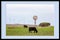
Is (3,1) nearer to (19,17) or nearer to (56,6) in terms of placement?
(19,17)

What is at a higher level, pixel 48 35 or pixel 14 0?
pixel 14 0

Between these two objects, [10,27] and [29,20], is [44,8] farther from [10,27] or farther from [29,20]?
[10,27]

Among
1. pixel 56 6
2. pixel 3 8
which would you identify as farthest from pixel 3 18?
pixel 56 6

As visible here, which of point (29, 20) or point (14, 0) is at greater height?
point (14, 0)

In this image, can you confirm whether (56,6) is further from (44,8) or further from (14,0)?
(14,0)

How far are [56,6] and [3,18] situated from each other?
2.57 feet

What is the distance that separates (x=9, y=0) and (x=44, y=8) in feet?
1.70

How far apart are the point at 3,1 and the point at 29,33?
0.59 m

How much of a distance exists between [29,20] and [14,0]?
36cm

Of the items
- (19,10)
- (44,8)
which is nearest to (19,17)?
(19,10)

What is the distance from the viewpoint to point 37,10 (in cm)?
453

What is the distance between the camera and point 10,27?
177 inches

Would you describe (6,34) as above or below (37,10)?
below

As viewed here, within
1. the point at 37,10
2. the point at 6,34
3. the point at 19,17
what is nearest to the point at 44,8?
the point at 37,10
